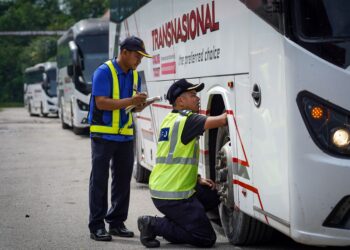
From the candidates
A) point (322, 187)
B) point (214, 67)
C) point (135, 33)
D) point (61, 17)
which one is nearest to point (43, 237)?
point (214, 67)

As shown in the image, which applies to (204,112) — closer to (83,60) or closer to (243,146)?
(243,146)

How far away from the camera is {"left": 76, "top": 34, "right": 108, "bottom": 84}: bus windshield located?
23.4 metres

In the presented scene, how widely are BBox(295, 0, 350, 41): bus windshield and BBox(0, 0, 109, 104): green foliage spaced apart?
8132 cm

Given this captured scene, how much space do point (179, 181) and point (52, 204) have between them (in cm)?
331

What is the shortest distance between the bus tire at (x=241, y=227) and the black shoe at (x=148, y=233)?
615 mm

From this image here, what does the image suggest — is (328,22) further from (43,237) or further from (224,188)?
(43,237)

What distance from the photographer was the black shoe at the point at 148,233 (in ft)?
23.1

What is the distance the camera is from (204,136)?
24.8 ft

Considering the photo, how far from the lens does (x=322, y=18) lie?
17.5ft

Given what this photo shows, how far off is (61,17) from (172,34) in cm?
9700

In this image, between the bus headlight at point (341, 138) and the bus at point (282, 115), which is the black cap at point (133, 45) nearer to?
the bus at point (282, 115)

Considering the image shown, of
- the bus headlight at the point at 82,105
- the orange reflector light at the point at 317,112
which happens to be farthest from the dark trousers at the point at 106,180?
the bus headlight at the point at 82,105

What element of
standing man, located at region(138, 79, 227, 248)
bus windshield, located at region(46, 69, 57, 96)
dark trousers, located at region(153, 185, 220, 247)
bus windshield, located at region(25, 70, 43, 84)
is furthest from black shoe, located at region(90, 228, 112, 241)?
bus windshield, located at region(25, 70, 43, 84)

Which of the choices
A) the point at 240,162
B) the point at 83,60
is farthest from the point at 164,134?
the point at 83,60
